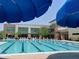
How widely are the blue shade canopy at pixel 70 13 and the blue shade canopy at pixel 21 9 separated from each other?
1.56 ft

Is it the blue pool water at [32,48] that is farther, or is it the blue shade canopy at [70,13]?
the blue pool water at [32,48]

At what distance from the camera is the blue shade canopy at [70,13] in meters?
5.79

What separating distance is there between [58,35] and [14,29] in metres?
14.0

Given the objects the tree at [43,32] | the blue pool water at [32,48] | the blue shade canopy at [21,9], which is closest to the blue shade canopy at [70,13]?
the blue shade canopy at [21,9]

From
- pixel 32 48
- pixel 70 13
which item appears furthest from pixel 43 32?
pixel 70 13

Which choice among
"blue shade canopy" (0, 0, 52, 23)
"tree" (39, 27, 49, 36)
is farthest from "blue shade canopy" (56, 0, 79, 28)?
"tree" (39, 27, 49, 36)

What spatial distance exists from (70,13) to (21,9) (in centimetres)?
137

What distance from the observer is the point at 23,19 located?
6137 mm

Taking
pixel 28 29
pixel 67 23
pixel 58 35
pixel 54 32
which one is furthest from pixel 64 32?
pixel 67 23

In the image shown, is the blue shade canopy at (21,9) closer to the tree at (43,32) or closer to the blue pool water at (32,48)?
the blue pool water at (32,48)

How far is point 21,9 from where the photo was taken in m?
5.79

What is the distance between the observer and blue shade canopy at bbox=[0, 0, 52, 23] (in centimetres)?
560

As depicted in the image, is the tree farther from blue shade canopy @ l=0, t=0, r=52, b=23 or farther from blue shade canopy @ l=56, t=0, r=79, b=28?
blue shade canopy @ l=0, t=0, r=52, b=23

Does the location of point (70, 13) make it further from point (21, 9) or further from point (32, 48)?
point (32, 48)
